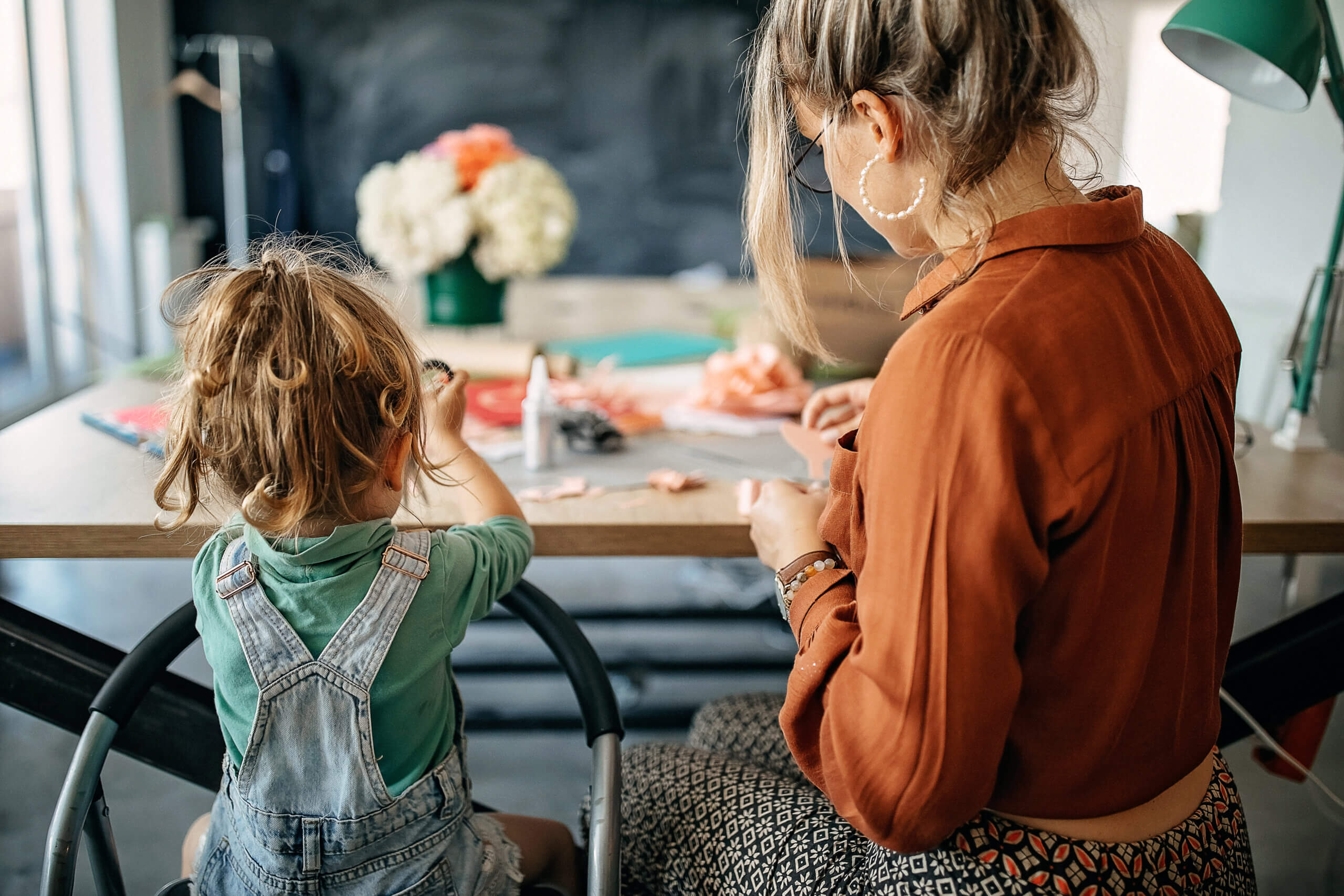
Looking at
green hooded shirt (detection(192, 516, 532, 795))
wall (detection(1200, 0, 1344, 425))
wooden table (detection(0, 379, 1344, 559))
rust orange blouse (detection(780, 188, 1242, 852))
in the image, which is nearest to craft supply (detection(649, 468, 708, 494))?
wooden table (detection(0, 379, 1344, 559))

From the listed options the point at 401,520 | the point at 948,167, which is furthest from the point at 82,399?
the point at 948,167

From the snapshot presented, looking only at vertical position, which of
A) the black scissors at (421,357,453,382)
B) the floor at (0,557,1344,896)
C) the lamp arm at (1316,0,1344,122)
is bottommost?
the floor at (0,557,1344,896)

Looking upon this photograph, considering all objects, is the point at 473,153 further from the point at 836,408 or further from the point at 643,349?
the point at 836,408

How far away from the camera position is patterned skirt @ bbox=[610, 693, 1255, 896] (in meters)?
0.83

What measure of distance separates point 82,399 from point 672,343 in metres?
1.33

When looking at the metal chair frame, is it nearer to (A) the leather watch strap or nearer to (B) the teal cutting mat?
(A) the leather watch strap

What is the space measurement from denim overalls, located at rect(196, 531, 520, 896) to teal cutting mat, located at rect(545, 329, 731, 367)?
149 centimetres

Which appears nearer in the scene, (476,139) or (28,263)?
(476,139)

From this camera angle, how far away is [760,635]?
9.50ft

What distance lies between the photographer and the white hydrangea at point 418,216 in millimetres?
2176

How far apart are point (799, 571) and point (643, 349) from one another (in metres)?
1.72

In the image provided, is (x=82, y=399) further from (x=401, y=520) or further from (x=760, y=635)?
(x=760, y=635)

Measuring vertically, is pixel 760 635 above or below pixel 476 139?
below

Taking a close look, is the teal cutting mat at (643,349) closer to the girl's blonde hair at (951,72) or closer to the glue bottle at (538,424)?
the glue bottle at (538,424)
